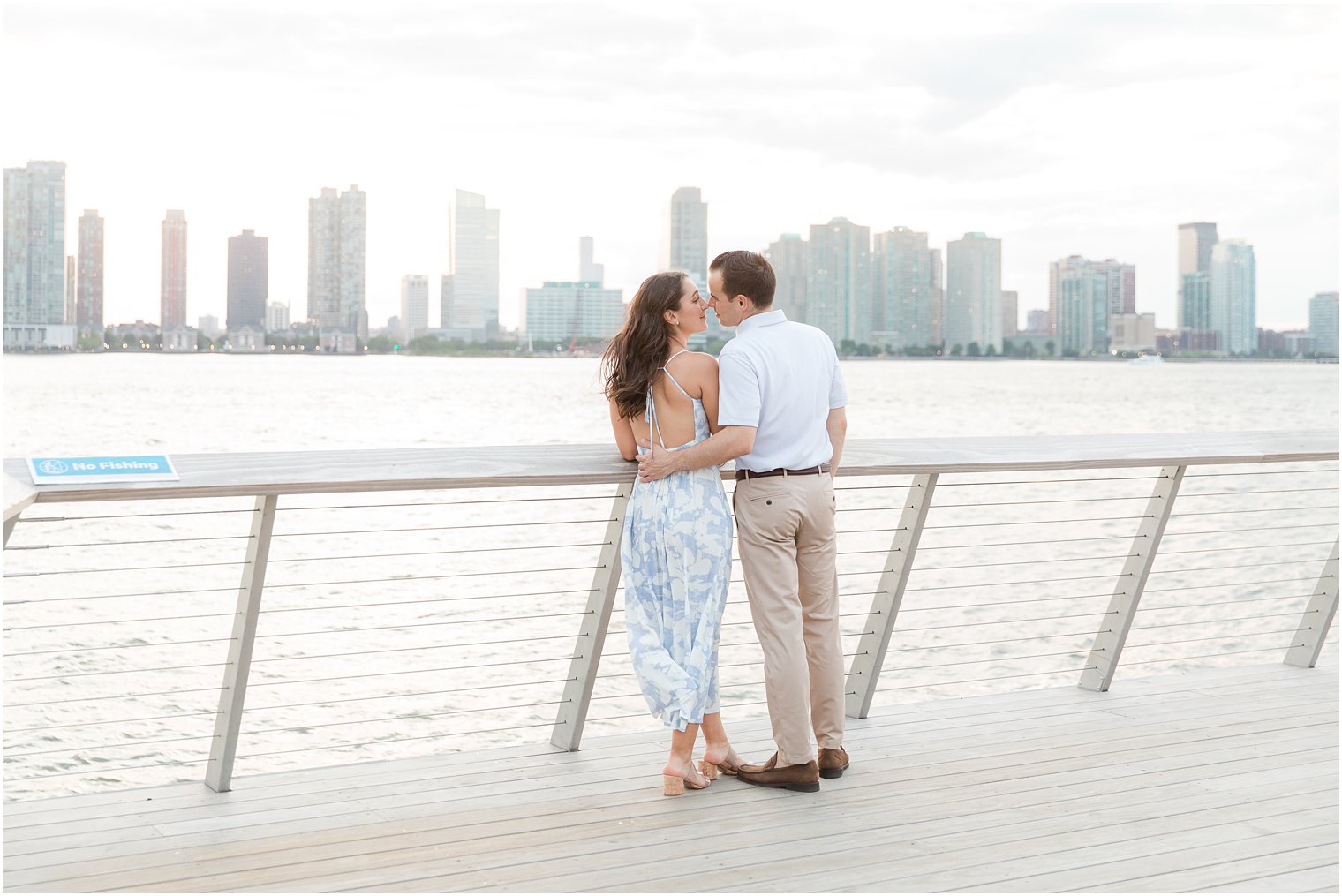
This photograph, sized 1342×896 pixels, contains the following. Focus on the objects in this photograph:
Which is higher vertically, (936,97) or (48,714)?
(936,97)

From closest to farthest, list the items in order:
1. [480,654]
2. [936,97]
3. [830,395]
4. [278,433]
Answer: [830,395] → [480,654] → [278,433] → [936,97]

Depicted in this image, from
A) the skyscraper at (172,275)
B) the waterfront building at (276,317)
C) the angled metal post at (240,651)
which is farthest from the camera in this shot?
the waterfront building at (276,317)

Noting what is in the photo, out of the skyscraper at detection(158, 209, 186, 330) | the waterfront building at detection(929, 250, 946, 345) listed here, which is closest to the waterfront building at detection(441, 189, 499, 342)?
the skyscraper at detection(158, 209, 186, 330)

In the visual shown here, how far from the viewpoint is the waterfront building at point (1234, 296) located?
59.0m

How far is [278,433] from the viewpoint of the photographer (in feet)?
168

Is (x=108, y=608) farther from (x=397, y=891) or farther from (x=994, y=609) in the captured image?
(x=397, y=891)

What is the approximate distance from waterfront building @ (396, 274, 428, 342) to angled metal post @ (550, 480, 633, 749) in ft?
175

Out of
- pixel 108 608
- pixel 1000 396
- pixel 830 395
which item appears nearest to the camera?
pixel 830 395

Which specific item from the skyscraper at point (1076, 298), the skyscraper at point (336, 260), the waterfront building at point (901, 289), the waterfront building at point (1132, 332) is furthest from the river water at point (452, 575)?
the skyscraper at point (336, 260)

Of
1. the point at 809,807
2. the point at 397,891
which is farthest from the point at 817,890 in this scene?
the point at 397,891

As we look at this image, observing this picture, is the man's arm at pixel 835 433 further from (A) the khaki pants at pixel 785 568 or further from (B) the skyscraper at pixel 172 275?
(B) the skyscraper at pixel 172 275

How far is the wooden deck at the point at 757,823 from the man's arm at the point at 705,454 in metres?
0.98

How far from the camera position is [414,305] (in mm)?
57219

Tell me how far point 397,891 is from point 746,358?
173 cm
